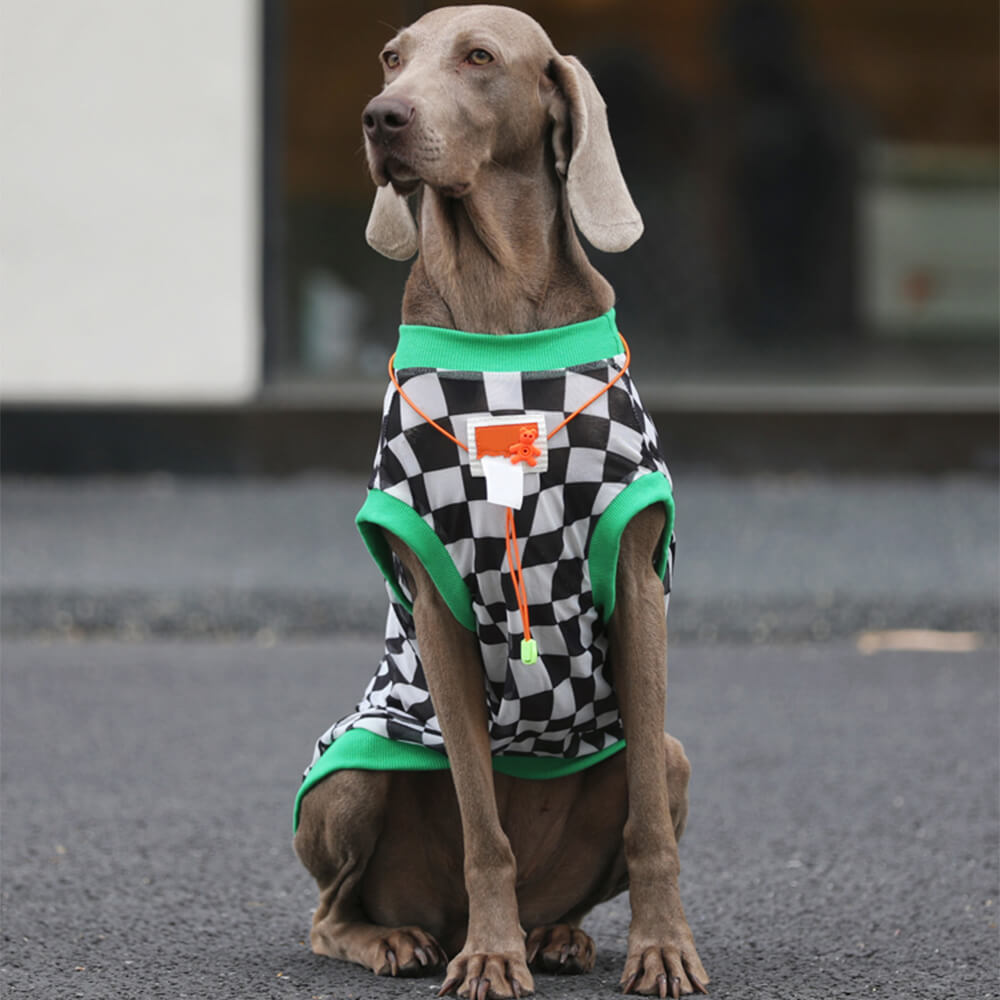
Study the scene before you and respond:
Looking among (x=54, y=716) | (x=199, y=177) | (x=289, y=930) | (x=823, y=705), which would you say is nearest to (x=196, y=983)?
(x=289, y=930)

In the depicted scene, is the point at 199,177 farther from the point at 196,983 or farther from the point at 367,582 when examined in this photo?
the point at 196,983

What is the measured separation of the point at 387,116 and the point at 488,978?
4.95 ft

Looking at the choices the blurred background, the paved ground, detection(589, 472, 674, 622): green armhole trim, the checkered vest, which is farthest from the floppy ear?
the blurred background

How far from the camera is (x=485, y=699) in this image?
125 inches

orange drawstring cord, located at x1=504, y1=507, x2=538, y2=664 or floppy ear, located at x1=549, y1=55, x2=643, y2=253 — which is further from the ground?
floppy ear, located at x1=549, y1=55, x2=643, y2=253

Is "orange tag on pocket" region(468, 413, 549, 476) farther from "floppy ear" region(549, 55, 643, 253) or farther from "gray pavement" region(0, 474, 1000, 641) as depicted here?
"gray pavement" region(0, 474, 1000, 641)

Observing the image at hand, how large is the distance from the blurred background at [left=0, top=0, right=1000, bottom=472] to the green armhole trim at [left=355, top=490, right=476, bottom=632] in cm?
648

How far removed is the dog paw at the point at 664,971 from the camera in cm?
301

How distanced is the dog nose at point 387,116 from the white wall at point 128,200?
6.83 meters

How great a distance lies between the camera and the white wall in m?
9.42

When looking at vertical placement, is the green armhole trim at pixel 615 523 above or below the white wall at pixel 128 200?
below

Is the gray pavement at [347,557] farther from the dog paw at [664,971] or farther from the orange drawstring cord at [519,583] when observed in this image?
the orange drawstring cord at [519,583]

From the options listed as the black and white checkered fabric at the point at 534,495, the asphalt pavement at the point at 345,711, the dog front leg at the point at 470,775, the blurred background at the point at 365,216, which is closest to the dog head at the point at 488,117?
the black and white checkered fabric at the point at 534,495

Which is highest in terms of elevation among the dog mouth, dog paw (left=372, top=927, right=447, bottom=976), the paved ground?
→ the dog mouth
